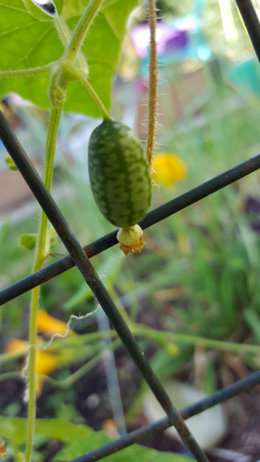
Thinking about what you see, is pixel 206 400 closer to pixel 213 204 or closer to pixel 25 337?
pixel 213 204

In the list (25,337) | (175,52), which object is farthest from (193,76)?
(25,337)

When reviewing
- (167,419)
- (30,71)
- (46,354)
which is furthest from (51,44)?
(46,354)

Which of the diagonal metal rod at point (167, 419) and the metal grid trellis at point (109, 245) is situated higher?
the metal grid trellis at point (109, 245)

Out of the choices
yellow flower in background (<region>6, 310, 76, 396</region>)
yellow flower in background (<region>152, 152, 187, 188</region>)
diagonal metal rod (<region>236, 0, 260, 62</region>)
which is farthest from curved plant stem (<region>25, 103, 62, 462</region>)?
yellow flower in background (<region>152, 152, 187, 188</region>)

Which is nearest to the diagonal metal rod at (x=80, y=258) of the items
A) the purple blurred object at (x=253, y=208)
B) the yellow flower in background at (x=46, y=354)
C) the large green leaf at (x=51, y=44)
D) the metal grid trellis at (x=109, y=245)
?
the metal grid trellis at (x=109, y=245)

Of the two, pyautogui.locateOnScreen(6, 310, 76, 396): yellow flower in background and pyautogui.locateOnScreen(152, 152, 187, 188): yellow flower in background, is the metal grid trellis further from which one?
pyautogui.locateOnScreen(152, 152, 187, 188): yellow flower in background

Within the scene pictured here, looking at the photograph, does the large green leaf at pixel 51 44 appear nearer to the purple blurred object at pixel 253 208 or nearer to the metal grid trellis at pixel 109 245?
the metal grid trellis at pixel 109 245

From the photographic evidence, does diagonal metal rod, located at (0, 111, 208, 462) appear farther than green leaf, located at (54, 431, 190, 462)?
No

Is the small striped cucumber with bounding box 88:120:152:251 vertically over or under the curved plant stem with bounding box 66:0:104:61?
under
